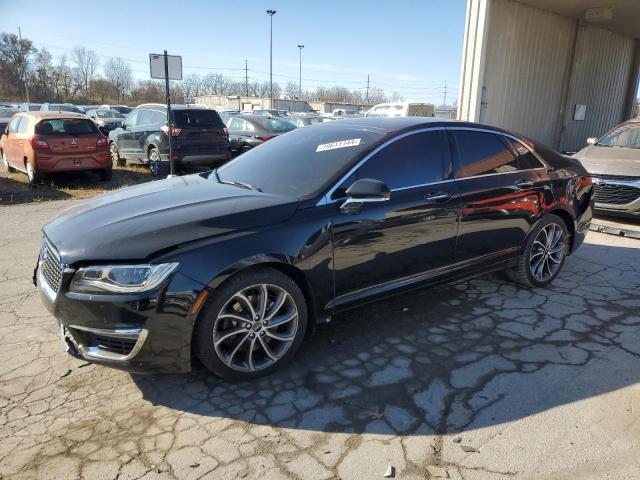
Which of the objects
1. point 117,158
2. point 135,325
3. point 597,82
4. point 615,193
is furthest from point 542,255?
point 117,158

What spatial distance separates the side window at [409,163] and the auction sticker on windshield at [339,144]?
0.22 metres

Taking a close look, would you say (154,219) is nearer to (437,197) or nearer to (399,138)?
(399,138)

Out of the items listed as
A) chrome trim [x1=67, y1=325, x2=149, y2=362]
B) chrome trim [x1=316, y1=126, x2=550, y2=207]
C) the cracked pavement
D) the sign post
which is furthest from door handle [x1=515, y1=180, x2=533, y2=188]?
the sign post

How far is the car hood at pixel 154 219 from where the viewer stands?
2.77 meters

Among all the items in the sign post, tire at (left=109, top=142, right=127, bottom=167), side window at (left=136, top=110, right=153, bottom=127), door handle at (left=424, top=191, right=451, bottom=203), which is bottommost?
tire at (left=109, top=142, right=127, bottom=167)

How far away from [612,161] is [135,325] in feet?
25.3

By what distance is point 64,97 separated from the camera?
206 ft

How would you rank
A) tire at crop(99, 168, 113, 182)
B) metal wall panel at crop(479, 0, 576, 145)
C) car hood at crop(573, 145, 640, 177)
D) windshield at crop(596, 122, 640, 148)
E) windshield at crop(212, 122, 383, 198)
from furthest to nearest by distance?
tire at crop(99, 168, 113, 182)
metal wall panel at crop(479, 0, 576, 145)
windshield at crop(596, 122, 640, 148)
car hood at crop(573, 145, 640, 177)
windshield at crop(212, 122, 383, 198)

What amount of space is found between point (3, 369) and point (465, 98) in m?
9.85

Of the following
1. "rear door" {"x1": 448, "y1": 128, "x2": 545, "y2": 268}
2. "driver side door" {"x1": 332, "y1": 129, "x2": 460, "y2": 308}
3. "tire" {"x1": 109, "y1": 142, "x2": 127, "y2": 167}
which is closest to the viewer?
"driver side door" {"x1": 332, "y1": 129, "x2": 460, "y2": 308}

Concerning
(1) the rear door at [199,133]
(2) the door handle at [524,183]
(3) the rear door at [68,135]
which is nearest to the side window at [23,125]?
(3) the rear door at [68,135]

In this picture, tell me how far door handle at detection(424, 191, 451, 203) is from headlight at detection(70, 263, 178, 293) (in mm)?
2007

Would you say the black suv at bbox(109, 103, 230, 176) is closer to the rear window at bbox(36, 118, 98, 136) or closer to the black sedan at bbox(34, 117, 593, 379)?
the rear window at bbox(36, 118, 98, 136)

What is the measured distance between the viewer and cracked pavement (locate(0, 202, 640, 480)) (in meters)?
2.39
